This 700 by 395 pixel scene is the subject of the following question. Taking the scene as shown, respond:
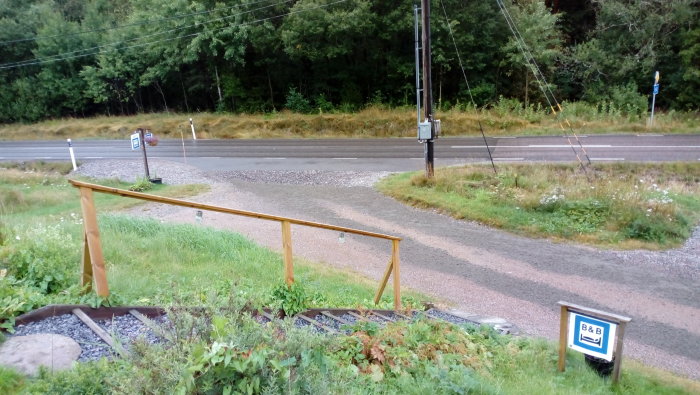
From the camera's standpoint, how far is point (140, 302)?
5055 mm

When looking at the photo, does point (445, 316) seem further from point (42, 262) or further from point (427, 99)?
point (427, 99)

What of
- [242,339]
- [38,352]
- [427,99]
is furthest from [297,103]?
[242,339]

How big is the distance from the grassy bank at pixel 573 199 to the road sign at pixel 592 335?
6962 millimetres

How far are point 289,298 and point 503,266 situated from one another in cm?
618

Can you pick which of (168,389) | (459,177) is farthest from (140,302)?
(459,177)

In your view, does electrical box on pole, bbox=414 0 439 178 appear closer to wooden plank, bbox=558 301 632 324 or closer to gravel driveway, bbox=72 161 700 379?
gravel driveway, bbox=72 161 700 379

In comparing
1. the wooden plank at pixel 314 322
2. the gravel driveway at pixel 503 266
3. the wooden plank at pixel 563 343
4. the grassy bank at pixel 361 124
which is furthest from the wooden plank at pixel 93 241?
the grassy bank at pixel 361 124

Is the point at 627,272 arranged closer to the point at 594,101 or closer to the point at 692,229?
the point at 692,229

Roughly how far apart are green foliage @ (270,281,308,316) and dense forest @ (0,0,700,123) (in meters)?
24.4

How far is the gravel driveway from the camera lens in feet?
25.8

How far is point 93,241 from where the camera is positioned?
4.53 meters

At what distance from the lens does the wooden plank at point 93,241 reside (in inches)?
174

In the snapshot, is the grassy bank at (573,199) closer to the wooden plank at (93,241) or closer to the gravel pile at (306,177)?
the gravel pile at (306,177)

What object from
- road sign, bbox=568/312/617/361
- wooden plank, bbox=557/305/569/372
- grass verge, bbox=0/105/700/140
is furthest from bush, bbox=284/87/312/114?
road sign, bbox=568/312/617/361
